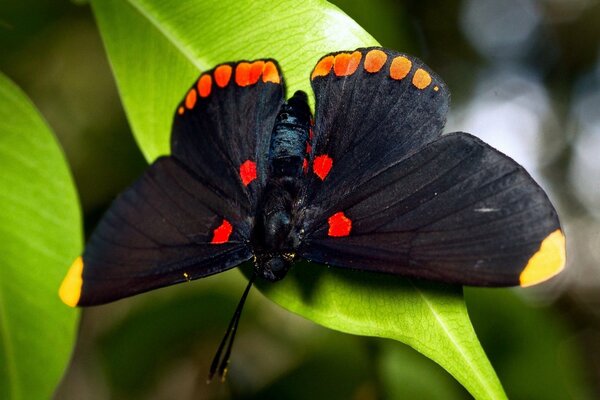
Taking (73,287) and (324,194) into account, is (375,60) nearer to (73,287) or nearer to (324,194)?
(324,194)

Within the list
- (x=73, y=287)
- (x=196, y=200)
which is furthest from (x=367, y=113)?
(x=73, y=287)

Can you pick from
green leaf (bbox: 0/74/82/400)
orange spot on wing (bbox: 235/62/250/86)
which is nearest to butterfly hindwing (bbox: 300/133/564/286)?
orange spot on wing (bbox: 235/62/250/86)

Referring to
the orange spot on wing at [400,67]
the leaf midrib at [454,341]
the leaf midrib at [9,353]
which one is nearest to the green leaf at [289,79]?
the leaf midrib at [454,341]

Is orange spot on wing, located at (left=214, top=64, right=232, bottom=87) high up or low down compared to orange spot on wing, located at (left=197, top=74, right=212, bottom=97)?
up

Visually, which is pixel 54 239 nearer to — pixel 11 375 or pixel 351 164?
pixel 11 375

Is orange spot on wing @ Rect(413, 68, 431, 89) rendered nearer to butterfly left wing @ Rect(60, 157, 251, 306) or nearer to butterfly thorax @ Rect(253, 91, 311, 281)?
butterfly thorax @ Rect(253, 91, 311, 281)

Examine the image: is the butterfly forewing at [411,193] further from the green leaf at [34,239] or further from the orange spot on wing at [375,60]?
the green leaf at [34,239]
